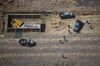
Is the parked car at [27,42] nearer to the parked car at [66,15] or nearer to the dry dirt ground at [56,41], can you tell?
the dry dirt ground at [56,41]

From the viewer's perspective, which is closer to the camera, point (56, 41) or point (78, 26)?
point (56, 41)

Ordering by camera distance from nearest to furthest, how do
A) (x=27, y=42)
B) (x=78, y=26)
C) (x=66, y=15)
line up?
(x=27, y=42) < (x=78, y=26) < (x=66, y=15)

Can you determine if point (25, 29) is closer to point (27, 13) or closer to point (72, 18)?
point (27, 13)

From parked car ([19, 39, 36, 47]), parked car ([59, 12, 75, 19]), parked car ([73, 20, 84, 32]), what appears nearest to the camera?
parked car ([19, 39, 36, 47])

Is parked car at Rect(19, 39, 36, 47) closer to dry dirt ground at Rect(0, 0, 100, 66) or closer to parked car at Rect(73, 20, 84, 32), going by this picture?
Answer: dry dirt ground at Rect(0, 0, 100, 66)

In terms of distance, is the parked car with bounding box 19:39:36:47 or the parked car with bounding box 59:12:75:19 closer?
the parked car with bounding box 19:39:36:47

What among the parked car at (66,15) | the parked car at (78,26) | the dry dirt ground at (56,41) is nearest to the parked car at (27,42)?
the dry dirt ground at (56,41)

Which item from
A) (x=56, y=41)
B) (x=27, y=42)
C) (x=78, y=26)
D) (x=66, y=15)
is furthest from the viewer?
(x=66, y=15)

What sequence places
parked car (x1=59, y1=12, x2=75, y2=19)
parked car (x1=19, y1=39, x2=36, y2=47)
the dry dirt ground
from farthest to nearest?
parked car (x1=59, y1=12, x2=75, y2=19) < parked car (x1=19, y1=39, x2=36, y2=47) < the dry dirt ground

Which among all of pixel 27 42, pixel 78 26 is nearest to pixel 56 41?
pixel 78 26

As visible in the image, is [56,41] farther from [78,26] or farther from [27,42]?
[27,42]

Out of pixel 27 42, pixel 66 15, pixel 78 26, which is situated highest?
pixel 66 15

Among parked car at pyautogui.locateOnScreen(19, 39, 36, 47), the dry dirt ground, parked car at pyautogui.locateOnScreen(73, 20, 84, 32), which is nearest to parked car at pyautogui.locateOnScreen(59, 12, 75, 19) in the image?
the dry dirt ground
